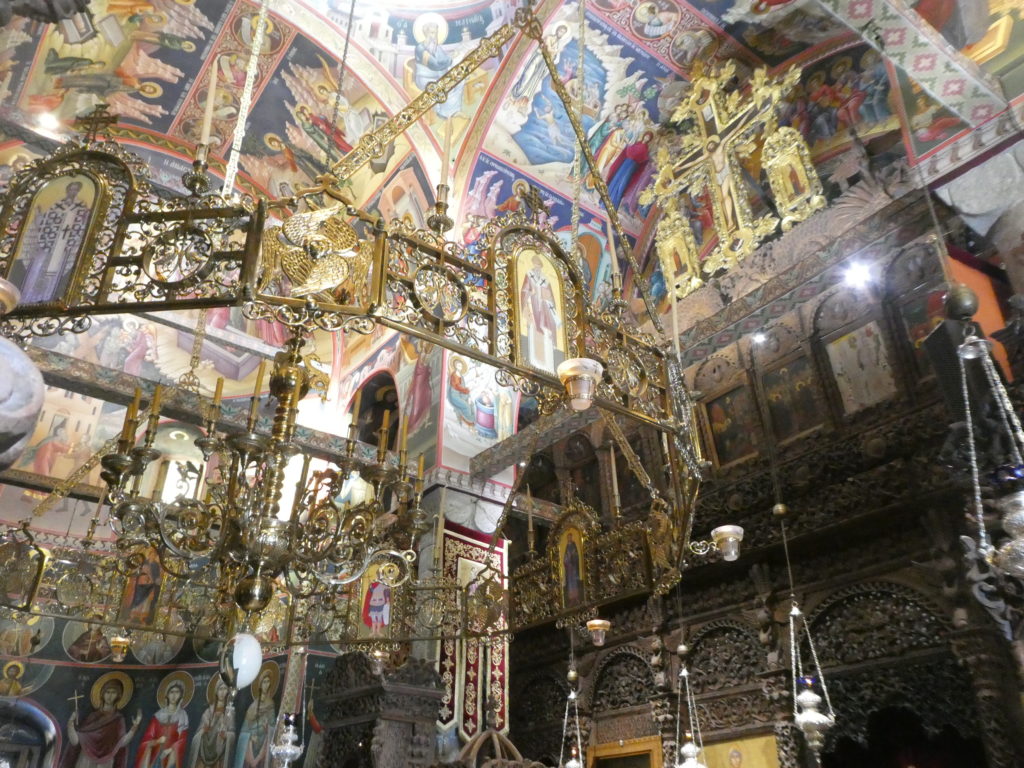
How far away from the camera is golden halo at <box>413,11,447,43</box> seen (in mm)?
8547

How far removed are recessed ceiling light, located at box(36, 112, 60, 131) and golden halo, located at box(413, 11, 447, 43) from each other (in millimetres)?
4329

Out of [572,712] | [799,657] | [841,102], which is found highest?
[841,102]

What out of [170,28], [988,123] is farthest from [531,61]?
[988,123]

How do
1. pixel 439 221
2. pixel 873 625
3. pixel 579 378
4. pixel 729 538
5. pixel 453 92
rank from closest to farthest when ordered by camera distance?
1. pixel 579 378
2. pixel 439 221
3. pixel 729 538
4. pixel 873 625
5. pixel 453 92

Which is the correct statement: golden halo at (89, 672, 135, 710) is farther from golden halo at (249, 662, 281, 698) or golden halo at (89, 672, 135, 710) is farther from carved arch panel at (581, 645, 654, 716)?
carved arch panel at (581, 645, 654, 716)

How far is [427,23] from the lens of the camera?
8.59 meters

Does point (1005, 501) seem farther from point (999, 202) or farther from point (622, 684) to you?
point (622, 684)

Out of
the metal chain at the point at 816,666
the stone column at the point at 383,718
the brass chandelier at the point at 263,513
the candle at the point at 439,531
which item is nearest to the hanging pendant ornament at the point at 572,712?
the stone column at the point at 383,718

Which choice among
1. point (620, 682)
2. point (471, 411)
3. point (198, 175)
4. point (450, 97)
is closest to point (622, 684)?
point (620, 682)

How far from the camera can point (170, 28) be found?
329 inches

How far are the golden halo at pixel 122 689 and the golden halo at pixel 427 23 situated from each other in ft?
38.9

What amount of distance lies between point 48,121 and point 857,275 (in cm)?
916

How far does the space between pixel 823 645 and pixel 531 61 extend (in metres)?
7.10

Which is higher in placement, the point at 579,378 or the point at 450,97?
the point at 450,97
